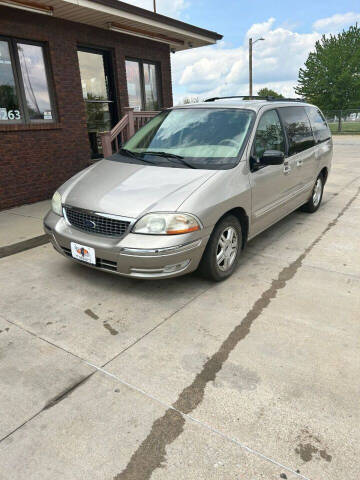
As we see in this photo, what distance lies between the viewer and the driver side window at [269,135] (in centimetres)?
417

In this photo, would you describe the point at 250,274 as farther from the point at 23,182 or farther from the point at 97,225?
the point at 23,182

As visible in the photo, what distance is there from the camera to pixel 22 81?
683cm

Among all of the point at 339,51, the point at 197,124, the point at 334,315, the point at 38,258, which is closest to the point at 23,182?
the point at 38,258

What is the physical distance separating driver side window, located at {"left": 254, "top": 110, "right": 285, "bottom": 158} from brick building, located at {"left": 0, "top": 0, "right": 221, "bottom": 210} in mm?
4248

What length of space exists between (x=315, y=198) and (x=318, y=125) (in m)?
1.22

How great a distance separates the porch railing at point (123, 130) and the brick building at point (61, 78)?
30.8 inches

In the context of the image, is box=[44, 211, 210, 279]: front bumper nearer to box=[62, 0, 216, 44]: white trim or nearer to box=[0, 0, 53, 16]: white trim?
box=[0, 0, 53, 16]: white trim

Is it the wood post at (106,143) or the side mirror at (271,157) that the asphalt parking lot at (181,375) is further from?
the wood post at (106,143)

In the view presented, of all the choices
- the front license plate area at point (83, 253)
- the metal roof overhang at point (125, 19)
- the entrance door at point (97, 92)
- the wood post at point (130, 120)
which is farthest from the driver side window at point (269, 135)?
the entrance door at point (97, 92)

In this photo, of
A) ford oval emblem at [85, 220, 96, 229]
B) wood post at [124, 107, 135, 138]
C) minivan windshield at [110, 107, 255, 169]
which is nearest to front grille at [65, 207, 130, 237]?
ford oval emblem at [85, 220, 96, 229]

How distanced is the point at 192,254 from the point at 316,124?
3.96 metres

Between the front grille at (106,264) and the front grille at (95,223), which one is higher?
the front grille at (95,223)

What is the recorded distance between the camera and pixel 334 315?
3.25 meters

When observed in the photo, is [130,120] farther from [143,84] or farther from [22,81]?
[143,84]
